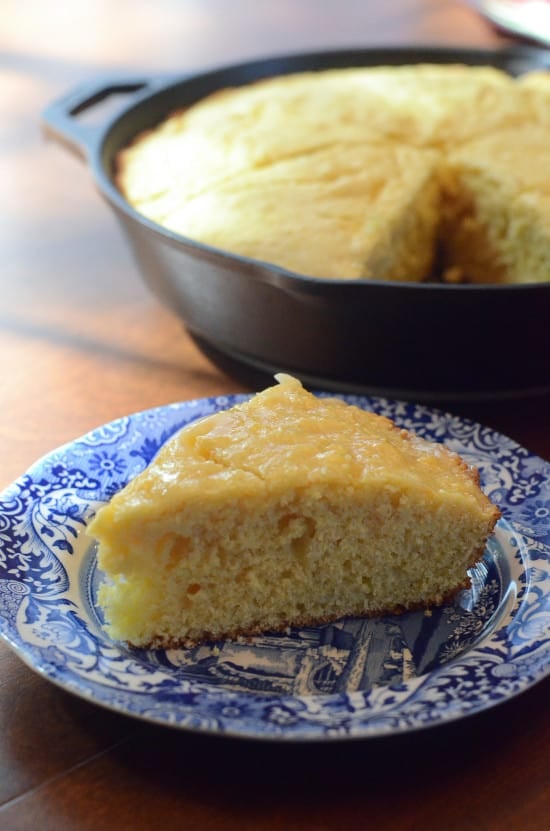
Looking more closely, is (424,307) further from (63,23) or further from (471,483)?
(63,23)

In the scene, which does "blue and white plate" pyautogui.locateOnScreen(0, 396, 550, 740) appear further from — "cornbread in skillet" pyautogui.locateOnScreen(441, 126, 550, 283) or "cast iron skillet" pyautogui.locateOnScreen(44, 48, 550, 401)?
"cornbread in skillet" pyautogui.locateOnScreen(441, 126, 550, 283)

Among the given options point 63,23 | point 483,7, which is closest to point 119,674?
point 483,7

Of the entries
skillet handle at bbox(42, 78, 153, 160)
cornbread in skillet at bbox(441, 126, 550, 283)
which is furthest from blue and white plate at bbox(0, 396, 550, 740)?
skillet handle at bbox(42, 78, 153, 160)

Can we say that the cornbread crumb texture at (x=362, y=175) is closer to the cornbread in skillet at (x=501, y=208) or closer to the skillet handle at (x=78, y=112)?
the cornbread in skillet at (x=501, y=208)

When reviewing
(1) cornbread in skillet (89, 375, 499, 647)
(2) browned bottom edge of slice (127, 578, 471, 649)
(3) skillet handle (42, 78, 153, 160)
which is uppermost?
(3) skillet handle (42, 78, 153, 160)

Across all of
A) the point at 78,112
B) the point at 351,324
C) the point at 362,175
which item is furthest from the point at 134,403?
the point at 78,112

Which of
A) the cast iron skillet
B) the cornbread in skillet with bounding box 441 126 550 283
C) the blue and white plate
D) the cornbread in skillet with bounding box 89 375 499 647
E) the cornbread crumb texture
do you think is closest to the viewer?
the blue and white plate

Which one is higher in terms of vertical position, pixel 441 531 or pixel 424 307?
pixel 424 307
